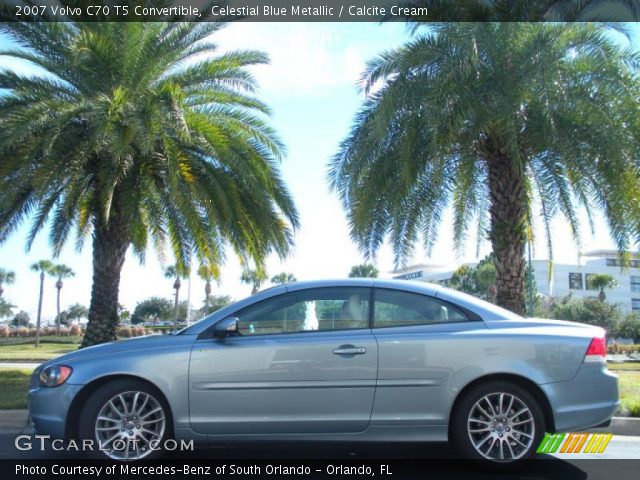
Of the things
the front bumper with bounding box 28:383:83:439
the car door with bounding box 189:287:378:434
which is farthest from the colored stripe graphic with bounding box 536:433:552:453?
the front bumper with bounding box 28:383:83:439

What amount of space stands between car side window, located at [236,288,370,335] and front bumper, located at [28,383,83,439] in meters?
1.51

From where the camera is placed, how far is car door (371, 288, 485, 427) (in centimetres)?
536

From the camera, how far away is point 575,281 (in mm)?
98375

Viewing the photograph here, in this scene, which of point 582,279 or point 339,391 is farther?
point 582,279

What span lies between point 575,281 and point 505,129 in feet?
313

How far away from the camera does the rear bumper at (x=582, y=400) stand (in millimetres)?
5352

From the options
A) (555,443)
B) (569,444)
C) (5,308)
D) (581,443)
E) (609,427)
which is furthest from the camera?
(5,308)

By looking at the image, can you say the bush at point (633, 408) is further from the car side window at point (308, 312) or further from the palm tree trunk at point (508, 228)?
the car side window at point (308, 312)

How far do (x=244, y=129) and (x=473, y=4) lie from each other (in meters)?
5.42

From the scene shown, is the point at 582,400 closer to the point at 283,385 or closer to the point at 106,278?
the point at 283,385

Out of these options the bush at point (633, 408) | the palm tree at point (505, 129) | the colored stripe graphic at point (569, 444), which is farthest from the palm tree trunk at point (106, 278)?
the colored stripe graphic at point (569, 444)

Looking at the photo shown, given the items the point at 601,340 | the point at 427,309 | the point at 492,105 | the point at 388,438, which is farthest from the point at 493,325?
the point at 492,105

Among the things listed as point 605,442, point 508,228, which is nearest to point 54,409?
point 605,442

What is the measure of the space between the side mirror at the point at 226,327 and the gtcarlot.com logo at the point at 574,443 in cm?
272
